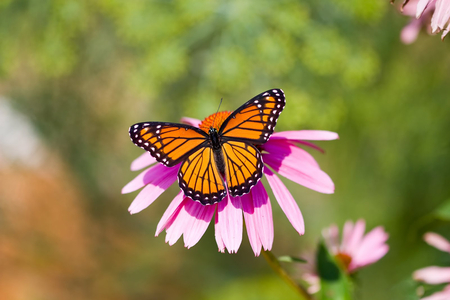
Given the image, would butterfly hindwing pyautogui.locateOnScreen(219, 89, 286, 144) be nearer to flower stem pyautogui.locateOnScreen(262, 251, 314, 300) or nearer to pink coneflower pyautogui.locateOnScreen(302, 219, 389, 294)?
flower stem pyautogui.locateOnScreen(262, 251, 314, 300)

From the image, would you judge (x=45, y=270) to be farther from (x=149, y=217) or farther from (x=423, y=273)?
(x=423, y=273)

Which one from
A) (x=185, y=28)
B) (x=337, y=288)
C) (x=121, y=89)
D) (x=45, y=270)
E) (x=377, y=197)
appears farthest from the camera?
(x=121, y=89)

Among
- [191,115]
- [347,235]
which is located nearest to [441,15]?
[347,235]

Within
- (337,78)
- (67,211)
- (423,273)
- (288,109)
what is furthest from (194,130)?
(67,211)

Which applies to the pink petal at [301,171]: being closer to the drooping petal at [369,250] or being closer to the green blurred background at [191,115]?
the green blurred background at [191,115]

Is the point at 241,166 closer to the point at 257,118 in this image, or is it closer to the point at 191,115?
the point at 257,118

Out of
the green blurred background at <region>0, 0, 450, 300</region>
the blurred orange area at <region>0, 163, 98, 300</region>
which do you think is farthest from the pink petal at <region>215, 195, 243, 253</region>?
the blurred orange area at <region>0, 163, 98, 300</region>
